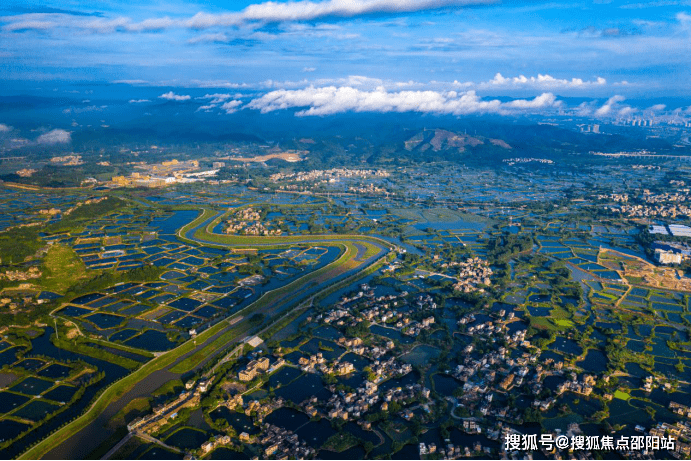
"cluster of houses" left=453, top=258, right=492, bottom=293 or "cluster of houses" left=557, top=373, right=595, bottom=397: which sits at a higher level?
"cluster of houses" left=453, top=258, right=492, bottom=293

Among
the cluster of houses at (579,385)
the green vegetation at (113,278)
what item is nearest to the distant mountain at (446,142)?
the green vegetation at (113,278)

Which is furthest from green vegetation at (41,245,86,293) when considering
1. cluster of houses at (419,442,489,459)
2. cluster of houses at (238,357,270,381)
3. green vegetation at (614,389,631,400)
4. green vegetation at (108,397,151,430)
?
green vegetation at (614,389,631,400)

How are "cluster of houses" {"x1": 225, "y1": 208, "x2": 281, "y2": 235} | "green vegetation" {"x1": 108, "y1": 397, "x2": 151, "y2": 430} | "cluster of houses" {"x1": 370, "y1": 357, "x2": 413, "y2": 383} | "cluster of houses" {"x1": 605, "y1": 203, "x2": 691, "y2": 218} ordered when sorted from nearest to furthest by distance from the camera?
→ "green vegetation" {"x1": 108, "y1": 397, "x2": 151, "y2": 430}, "cluster of houses" {"x1": 370, "y1": 357, "x2": 413, "y2": 383}, "cluster of houses" {"x1": 225, "y1": 208, "x2": 281, "y2": 235}, "cluster of houses" {"x1": 605, "y1": 203, "x2": 691, "y2": 218}

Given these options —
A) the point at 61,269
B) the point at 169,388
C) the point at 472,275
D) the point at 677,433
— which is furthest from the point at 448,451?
the point at 61,269

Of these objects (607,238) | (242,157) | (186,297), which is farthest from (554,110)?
(186,297)

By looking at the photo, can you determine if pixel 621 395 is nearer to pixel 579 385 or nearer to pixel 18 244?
pixel 579 385

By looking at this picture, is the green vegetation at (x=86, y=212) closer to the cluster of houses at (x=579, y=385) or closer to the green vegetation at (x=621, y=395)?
the cluster of houses at (x=579, y=385)

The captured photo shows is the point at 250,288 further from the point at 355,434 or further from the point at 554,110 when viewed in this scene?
the point at 554,110

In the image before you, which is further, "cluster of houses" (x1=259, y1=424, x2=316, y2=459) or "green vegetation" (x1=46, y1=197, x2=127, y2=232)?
"green vegetation" (x1=46, y1=197, x2=127, y2=232)

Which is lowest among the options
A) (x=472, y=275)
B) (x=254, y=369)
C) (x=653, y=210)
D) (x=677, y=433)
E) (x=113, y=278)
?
(x=677, y=433)

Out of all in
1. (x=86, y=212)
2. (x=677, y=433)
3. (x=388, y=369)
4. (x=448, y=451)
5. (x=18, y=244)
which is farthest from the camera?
(x=86, y=212)

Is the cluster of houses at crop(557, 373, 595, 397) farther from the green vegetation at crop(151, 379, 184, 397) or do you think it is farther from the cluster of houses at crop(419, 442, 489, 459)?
the green vegetation at crop(151, 379, 184, 397)
